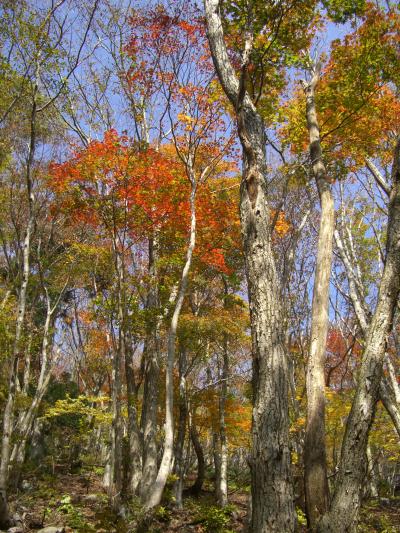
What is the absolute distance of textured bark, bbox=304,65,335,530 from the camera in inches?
137

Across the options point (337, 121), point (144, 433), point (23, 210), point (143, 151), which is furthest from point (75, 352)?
point (337, 121)

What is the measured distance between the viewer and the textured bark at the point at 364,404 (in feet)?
9.09

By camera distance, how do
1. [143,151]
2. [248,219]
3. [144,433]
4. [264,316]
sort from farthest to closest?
[143,151] → [144,433] → [248,219] → [264,316]

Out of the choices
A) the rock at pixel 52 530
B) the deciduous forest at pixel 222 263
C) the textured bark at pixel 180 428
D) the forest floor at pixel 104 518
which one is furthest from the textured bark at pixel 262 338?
the textured bark at pixel 180 428

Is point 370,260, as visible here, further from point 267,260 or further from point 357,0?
point 267,260

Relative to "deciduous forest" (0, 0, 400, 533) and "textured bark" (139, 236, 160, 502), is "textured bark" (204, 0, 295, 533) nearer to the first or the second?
"deciduous forest" (0, 0, 400, 533)

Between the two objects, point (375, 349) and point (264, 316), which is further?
point (264, 316)

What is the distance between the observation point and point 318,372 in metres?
4.00

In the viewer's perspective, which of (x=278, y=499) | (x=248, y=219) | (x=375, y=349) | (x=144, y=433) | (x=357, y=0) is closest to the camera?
(x=278, y=499)

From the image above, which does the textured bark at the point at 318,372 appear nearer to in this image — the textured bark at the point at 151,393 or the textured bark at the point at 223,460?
the textured bark at the point at 151,393

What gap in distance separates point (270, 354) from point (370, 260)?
14004 mm

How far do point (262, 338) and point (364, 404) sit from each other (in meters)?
0.84

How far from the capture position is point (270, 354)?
124 inches

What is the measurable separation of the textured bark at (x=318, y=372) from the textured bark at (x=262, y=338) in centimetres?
82
